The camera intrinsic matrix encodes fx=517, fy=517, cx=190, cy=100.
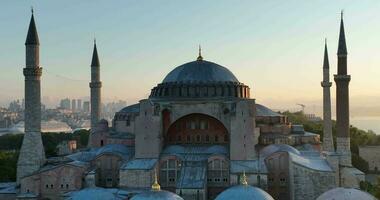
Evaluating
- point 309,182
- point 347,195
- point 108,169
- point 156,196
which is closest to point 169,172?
point 108,169

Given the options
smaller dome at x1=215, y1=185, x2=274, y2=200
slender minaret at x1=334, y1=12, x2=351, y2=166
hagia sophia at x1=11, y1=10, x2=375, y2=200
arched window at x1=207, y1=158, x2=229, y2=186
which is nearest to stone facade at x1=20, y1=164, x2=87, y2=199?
hagia sophia at x1=11, y1=10, x2=375, y2=200

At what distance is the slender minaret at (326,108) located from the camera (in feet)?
95.1

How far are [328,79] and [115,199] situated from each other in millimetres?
17314

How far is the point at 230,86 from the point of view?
77.4ft

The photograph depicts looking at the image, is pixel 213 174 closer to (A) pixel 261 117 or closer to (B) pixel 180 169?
(B) pixel 180 169

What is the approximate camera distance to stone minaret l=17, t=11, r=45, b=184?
864 inches

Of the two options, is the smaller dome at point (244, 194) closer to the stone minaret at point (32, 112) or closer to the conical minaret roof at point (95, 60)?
the stone minaret at point (32, 112)

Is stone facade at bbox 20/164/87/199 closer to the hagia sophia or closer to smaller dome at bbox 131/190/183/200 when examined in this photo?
the hagia sophia

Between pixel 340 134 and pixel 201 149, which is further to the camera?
pixel 340 134

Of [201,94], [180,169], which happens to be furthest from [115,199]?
[201,94]

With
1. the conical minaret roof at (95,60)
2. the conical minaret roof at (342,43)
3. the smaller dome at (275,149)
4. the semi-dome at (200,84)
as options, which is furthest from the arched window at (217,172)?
the conical minaret roof at (95,60)

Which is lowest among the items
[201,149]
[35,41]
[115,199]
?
[115,199]

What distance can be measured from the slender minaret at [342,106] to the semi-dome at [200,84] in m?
4.29

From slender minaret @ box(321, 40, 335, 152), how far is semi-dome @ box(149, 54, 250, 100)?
6.77 metres
